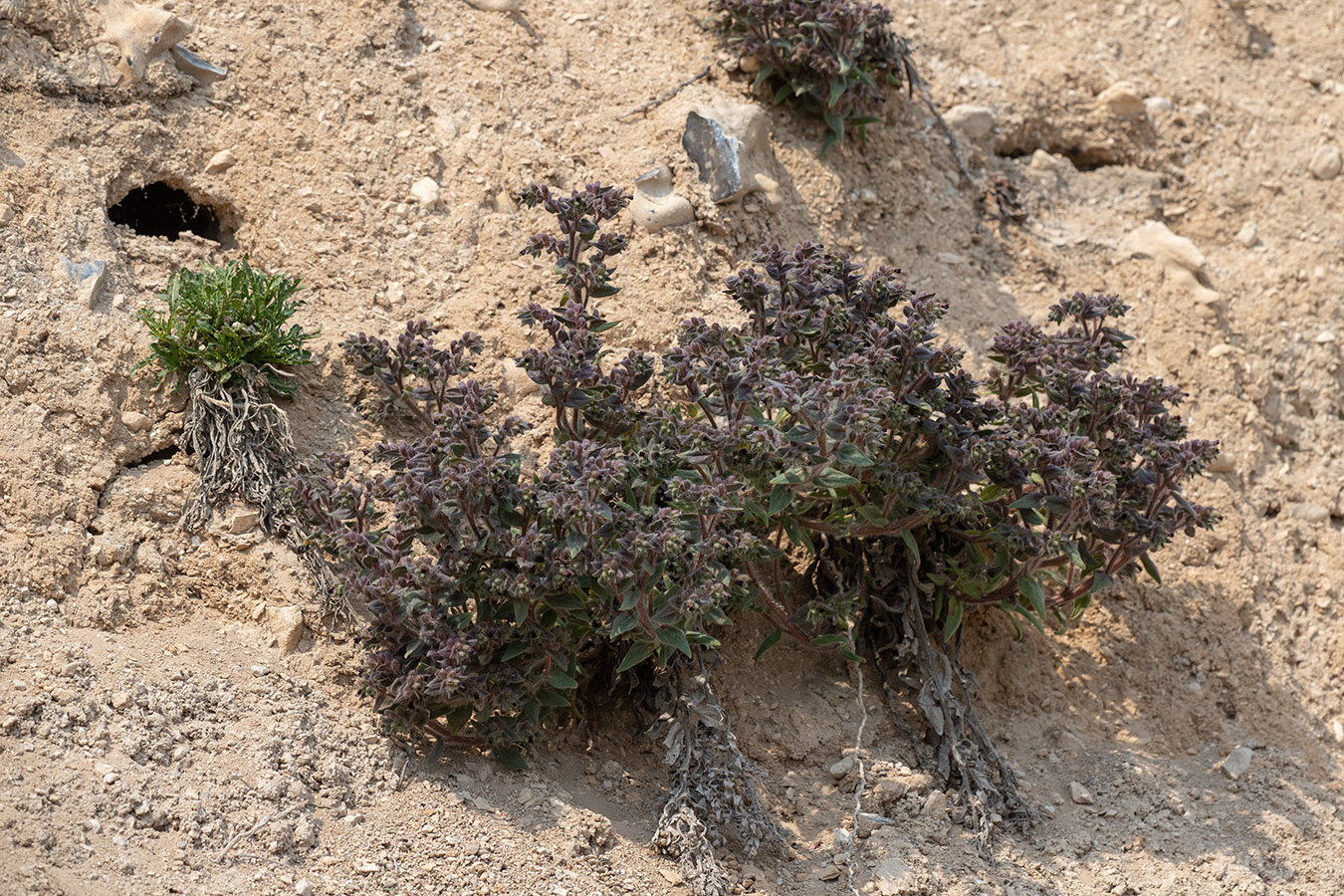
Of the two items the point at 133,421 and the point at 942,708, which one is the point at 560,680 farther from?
the point at 133,421

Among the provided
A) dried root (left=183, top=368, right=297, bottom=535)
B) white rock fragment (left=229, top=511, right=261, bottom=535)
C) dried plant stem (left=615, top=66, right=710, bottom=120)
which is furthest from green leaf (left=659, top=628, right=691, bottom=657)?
dried plant stem (left=615, top=66, right=710, bottom=120)

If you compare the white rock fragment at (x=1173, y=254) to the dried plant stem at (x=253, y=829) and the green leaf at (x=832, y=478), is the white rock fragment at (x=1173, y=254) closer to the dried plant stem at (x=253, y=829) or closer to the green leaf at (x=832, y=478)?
the green leaf at (x=832, y=478)

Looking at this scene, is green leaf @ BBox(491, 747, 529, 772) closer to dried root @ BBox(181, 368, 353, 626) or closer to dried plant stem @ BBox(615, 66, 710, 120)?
dried root @ BBox(181, 368, 353, 626)

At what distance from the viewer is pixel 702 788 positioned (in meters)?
3.96

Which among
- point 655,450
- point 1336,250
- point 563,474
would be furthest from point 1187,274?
point 563,474

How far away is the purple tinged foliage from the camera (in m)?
3.73

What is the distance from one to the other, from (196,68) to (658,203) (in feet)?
7.05

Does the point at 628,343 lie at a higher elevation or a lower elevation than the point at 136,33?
lower

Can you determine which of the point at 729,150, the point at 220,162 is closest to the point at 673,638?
the point at 729,150

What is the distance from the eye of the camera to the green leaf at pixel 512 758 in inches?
157

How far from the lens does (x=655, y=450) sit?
156 inches

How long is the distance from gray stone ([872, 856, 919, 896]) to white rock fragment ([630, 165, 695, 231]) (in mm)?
2875

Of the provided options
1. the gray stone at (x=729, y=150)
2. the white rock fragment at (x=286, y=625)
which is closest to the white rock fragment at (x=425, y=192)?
the gray stone at (x=729, y=150)

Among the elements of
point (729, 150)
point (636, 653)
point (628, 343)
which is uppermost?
point (729, 150)
